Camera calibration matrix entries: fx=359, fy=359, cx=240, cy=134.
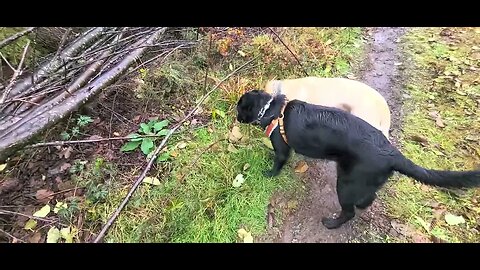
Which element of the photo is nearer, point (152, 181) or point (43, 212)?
point (43, 212)

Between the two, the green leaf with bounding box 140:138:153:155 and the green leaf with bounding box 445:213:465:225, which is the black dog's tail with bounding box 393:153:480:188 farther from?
the green leaf with bounding box 140:138:153:155

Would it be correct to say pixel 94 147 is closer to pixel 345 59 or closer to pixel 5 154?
pixel 5 154

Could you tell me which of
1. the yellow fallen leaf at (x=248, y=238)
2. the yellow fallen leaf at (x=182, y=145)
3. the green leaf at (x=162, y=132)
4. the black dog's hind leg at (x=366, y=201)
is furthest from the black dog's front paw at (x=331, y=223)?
the green leaf at (x=162, y=132)

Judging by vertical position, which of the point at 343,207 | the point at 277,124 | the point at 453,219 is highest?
the point at 277,124

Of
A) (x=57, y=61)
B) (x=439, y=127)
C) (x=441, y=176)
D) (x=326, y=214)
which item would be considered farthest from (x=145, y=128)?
(x=439, y=127)

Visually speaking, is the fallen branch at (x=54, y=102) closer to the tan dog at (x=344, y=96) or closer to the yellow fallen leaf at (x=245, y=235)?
the tan dog at (x=344, y=96)

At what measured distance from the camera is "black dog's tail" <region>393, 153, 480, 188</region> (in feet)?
7.41

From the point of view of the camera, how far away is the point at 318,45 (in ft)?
16.0

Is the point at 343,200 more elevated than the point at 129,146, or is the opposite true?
the point at 129,146

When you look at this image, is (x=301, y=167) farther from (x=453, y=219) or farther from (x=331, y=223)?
(x=453, y=219)

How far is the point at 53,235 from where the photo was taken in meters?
3.10

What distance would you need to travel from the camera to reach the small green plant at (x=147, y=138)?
3758 millimetres

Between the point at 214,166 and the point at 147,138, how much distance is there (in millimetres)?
839

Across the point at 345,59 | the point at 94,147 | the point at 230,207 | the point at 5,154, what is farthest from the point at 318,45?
the point at 5,154
